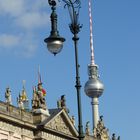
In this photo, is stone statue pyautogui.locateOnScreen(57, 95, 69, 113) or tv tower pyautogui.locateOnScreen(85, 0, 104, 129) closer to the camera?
stone statue pyautogui.locateOnScreen(57, 95, 69, 113)

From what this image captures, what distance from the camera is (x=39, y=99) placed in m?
62.2

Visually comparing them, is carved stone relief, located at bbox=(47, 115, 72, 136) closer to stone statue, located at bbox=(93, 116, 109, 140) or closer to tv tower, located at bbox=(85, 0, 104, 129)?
stone statue, located at bbox=(93, 116, 109, 140)

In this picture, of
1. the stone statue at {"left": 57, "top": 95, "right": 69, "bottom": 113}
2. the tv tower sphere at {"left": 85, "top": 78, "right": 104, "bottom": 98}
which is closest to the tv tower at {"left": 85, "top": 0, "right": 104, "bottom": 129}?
the tv tower sphere at {"left": 85, "top": 78, "right": 104, "bottom": 98}

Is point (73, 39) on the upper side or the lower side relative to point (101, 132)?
lower

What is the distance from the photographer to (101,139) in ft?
277

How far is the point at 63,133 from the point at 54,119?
292cm

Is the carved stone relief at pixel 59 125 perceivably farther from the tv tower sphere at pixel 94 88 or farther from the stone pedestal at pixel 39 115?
the tv tower sphere at pixel 94 88

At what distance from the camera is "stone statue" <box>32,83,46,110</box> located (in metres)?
61.7

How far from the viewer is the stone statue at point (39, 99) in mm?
61688

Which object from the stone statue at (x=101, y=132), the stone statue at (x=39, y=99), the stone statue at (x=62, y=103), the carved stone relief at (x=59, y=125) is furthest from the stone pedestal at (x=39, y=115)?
the stone statue at (x=101, y=132)

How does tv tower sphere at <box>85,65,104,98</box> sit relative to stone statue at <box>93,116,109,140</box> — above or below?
above

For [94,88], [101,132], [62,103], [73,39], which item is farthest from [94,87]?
[73,39]

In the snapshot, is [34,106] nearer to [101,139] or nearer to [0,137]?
[0,137]

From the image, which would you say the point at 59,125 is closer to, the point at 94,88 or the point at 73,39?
the point at 73,39
